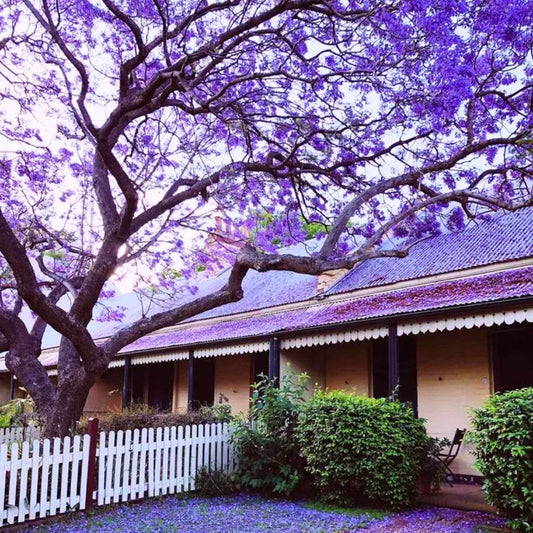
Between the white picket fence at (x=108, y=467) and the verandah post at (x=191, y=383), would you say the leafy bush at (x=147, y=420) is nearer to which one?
the white picket fence at (x=108, y=467)

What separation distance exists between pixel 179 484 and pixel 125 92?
565 centimetres

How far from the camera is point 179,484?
8703 millimetres

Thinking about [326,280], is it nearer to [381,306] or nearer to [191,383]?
[381,306]

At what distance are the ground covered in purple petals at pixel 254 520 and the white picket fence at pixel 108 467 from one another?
0.25 meters

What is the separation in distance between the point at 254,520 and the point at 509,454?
2993 mm

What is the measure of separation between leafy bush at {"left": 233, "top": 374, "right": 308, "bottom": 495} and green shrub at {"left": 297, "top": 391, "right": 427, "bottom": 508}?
487mm

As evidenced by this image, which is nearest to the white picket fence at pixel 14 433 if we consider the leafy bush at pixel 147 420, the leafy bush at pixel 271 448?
the leafy bush at pixel 147 420

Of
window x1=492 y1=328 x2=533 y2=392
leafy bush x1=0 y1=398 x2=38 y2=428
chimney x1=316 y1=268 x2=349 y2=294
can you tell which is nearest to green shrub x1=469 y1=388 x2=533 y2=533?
window x1=492 y1=328 x2=533 y2=392

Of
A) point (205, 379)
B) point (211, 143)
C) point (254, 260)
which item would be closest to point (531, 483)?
point (254, 260)

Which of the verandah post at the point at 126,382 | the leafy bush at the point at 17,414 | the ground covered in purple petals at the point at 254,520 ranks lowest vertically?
the ground covered in purple petals at the point at 254,520

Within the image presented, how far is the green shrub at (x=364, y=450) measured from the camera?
7.52m

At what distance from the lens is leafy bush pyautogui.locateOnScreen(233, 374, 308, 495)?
28.3 feet

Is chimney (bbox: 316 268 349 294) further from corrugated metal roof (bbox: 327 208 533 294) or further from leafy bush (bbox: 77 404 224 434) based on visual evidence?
leafy bush (bbox: 77 404 224 434)

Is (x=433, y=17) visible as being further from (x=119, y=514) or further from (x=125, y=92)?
(x=119, y=514)
